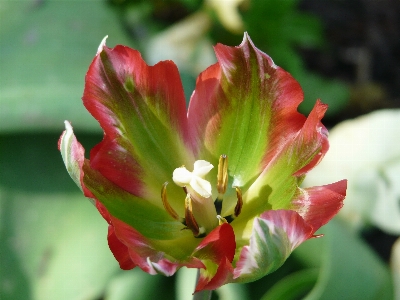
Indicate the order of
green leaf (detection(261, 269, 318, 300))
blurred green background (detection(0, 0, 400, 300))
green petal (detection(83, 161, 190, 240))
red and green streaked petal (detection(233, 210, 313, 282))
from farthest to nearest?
blurred green background (detection(0, 0, 400, 300)), green leaf (detection(261, 269, 318, 300)), green petal (detection(83, 161, 190, 240)), red and green streaked petal (detection(233, 210, 313, 282))

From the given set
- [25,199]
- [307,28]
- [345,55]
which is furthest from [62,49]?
[345,55]

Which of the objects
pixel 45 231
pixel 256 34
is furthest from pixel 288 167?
pixel 256 34

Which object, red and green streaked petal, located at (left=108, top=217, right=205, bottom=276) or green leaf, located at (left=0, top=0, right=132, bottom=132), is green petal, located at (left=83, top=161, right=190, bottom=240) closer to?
red and green streaked petal, located at (left=108, top=217, right=205, bottom=276)

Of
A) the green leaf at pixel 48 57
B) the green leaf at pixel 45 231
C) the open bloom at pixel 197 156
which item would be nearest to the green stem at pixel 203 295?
the open bloom at pixel 197 156

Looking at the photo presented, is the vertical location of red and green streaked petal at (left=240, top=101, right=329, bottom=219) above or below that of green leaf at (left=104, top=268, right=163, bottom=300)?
above

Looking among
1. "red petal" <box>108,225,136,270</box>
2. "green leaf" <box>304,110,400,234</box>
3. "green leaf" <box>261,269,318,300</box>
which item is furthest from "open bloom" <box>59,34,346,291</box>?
"green leaf" <box>304,110,400,234</box>

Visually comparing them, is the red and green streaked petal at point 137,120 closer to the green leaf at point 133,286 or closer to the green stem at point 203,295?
the green stem at point 203,295
